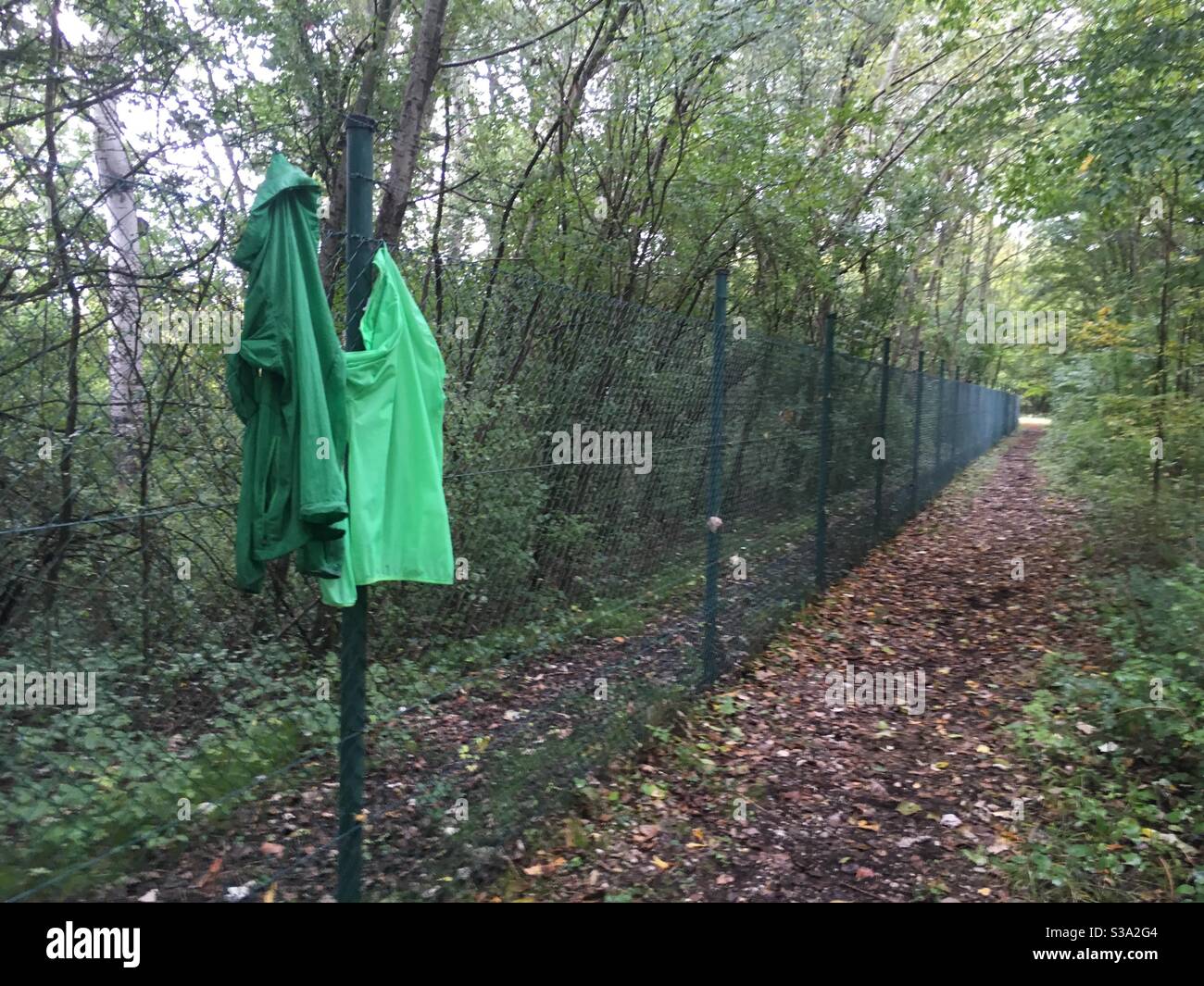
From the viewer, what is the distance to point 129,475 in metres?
4.14

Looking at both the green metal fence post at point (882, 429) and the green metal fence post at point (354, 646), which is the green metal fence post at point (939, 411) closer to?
the green metal fence post at point (882, 429)

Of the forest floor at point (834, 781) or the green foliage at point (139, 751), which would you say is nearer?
the green foliage at point (139, 751)

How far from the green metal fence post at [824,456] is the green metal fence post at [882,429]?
2276 millimetres

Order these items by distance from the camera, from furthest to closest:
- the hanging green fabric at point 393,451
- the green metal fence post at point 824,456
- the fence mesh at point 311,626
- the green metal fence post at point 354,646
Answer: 1. the green metal fence post at point 824,456
2. the fence mesh at point 311,626
3. the green metal fence post at point 354,646
4. the hanging green fabric at point 393,451

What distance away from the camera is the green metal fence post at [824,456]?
8086 millimetres

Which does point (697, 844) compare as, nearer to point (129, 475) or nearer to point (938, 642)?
point (129, 475)

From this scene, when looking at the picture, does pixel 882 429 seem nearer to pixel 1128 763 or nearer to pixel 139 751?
pixel 1128 763

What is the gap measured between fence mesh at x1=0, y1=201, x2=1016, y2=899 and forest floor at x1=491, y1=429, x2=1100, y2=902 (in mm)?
353

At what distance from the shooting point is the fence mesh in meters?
3.58

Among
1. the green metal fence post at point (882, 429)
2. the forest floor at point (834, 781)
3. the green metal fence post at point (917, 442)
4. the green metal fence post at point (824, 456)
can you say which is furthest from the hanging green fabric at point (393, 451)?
the green metal fence post at point (917, 442)

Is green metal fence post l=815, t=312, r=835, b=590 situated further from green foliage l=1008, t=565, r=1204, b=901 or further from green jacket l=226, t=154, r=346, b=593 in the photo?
green jacket l=226, t=154, r=346, b=593

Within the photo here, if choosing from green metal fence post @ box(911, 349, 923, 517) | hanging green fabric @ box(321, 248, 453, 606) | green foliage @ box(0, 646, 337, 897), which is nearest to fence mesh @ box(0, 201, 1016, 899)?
green foliage @ box(0, 646, 337, 897)

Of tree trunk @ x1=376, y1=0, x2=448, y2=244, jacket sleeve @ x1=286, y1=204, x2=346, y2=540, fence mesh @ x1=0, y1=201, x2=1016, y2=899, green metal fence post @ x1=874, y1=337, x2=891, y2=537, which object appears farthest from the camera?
green metal fence post @ x1=874, y1=337, x2=891, y2=537

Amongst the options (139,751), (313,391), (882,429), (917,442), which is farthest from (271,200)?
(917,442)
